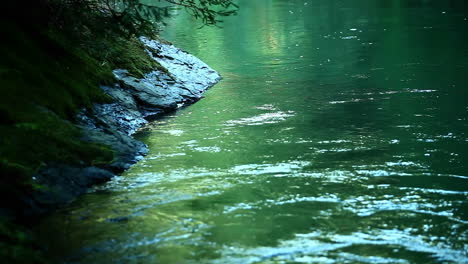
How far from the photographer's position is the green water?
31.2 ft

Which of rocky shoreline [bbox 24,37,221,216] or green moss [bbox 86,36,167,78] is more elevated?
green moss [bbox 86,36,167,78]

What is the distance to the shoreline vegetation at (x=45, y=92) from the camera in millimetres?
10633

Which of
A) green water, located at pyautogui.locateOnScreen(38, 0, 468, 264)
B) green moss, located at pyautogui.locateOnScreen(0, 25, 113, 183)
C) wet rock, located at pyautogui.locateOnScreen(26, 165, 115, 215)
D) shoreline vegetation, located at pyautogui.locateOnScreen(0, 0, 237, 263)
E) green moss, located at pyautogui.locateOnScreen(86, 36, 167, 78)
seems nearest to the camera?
green water, located at pyautogui.locateOnScreen(38, 0, 468, 264)

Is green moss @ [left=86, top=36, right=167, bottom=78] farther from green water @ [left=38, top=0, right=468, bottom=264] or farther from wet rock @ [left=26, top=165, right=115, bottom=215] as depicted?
wet rock @ [left=26, top=165, right=115, bottom=215]

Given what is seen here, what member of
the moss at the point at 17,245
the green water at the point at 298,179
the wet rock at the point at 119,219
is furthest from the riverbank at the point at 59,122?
the wet rock at the point at 119,219

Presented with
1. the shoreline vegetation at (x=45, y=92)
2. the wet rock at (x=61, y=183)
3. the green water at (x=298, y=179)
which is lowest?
the green water at (x=298, y=179)

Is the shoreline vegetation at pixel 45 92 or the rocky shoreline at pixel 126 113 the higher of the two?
the shoreline vegetation at pixel 45 92

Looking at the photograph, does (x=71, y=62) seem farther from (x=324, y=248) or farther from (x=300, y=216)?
(x=324, y=248)

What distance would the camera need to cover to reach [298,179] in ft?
41.5

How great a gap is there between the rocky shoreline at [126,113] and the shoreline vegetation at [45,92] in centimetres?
10

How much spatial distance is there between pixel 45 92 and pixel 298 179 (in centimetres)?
637

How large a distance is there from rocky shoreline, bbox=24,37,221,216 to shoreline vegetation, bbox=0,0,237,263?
0.34ft

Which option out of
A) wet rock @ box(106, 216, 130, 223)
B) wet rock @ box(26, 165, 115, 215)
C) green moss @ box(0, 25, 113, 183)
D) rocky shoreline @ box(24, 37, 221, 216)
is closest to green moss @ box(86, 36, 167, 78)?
rocky shoreline @ box(24, 37, 221, 216)

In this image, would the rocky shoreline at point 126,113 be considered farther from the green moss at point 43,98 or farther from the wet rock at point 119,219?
the wet rock at point 119,219
